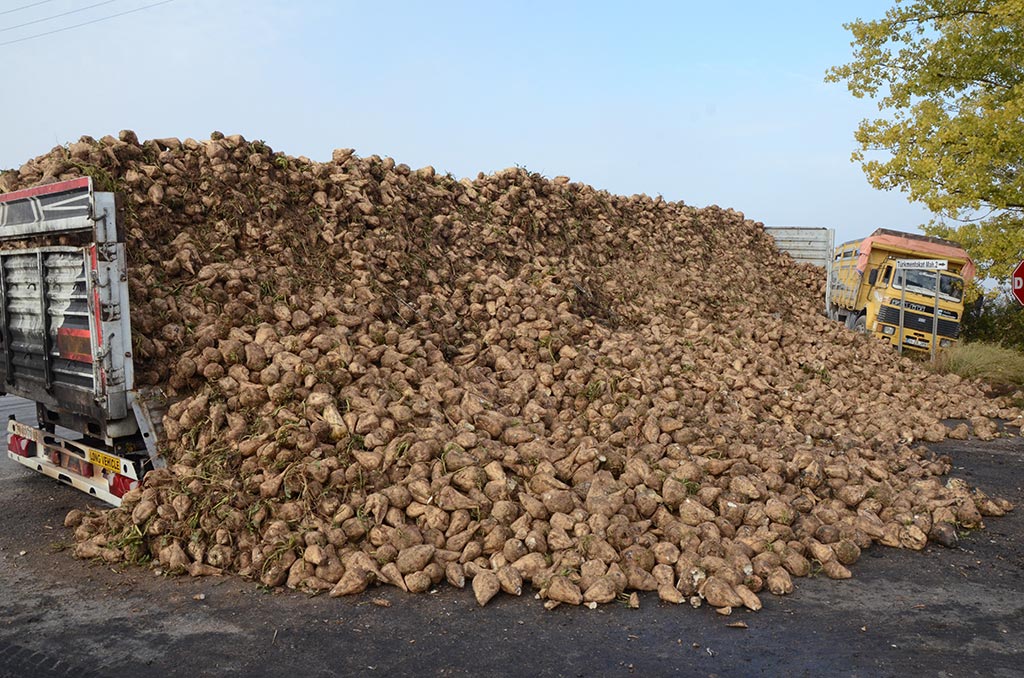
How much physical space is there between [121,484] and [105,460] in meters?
0.28

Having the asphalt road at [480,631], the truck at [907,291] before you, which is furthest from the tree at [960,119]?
the asphalt road at [480,631]

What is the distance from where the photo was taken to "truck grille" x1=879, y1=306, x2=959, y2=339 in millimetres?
15289

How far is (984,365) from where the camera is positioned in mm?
13391

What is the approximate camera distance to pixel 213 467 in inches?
210

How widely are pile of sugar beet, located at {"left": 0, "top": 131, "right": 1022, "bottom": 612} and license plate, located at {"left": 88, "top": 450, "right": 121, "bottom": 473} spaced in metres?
0.34

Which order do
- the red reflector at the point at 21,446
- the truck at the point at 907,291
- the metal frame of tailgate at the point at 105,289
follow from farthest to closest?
the truck at the point at 907,291, the red reflector at the point at 21,446, the metal frame of tailgate at the point at 105,289

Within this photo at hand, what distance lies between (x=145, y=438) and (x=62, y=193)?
193 centimetres

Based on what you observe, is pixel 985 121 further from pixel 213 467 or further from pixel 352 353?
pixel 213 467

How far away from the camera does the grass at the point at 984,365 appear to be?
13258mm

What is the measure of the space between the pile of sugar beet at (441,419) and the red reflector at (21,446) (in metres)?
1.54

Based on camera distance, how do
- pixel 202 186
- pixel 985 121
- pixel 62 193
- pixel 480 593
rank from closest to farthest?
pixel 480 593, pixel 62 193, pixel 202 186, pixel 985 121

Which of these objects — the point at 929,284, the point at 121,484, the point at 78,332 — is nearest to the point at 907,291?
the point at 929,284

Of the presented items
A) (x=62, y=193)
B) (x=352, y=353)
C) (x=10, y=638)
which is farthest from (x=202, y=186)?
(x=10, y=638)

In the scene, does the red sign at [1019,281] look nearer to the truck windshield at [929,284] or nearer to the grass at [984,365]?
the grass at [984,365]
